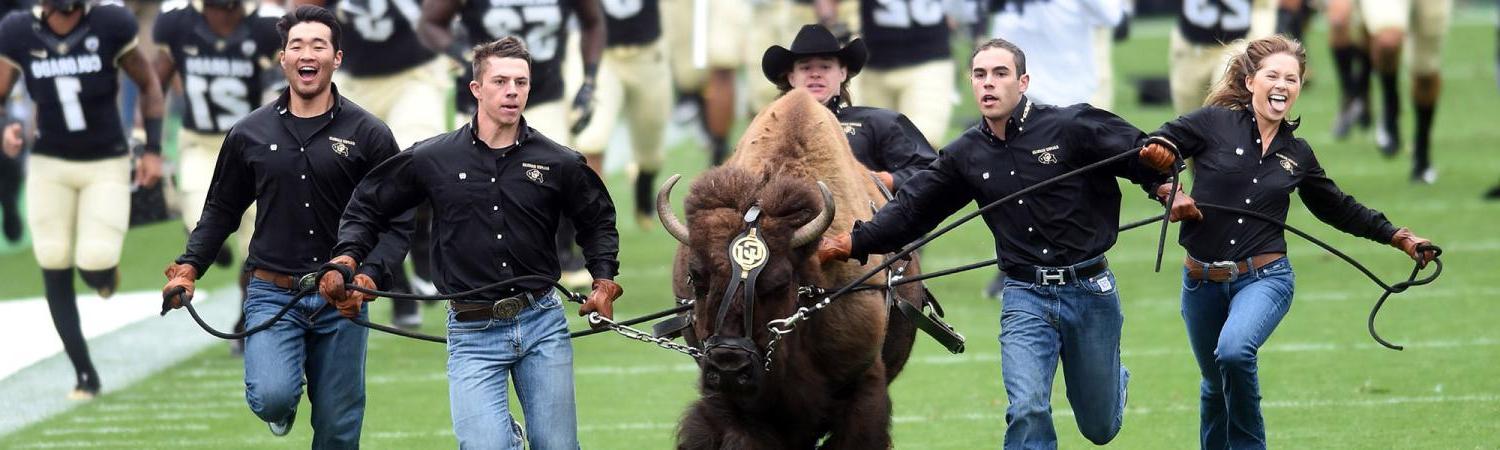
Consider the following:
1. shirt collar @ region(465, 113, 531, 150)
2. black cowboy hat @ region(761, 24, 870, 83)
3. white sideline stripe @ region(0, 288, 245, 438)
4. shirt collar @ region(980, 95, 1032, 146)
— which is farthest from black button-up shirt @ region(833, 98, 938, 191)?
white sideline stripe @ region(0, 288, 245, 438)

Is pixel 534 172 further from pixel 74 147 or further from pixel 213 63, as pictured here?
pixel 213 63

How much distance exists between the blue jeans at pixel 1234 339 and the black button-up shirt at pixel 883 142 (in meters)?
1.85

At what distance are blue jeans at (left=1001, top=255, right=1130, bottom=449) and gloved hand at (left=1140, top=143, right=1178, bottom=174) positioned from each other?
0.43m

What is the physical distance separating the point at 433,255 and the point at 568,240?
21.5 feet

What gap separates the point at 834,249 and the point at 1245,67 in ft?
5.40

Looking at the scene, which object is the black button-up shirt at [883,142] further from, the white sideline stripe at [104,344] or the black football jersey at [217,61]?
the black football jersey at [217,61]

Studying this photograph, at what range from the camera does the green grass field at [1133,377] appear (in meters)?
9.55

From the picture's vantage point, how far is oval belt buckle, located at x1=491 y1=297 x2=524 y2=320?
710 cm

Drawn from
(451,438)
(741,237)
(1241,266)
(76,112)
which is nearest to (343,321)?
(741,237)

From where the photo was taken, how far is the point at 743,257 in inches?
273

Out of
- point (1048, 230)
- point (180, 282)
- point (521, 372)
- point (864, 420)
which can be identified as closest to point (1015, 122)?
point (1048, 230)

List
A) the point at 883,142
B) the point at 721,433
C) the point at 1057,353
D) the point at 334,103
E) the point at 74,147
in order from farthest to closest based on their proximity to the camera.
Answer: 1. the point at 74,147
2. the point at 883,142
3. the point at 334,103
4. the point at 1057,353
5. the point at 721,433

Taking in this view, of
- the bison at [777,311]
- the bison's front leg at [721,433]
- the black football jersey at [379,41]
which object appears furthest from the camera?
the black football jersey at [379,41]

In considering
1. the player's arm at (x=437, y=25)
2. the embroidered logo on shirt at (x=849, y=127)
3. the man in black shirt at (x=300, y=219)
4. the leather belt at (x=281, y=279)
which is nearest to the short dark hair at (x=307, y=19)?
the man in black shirt at (x=300, y=219)
